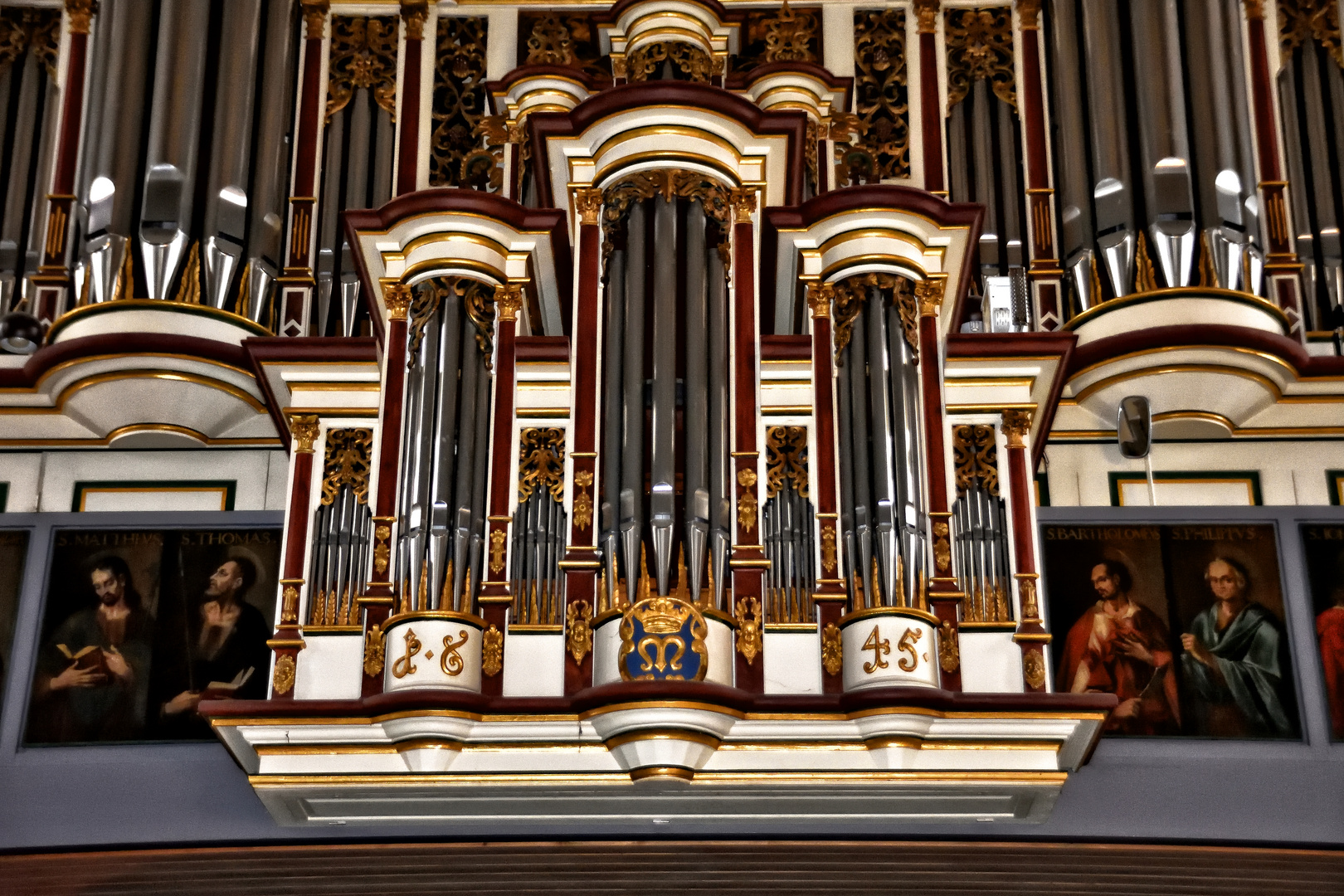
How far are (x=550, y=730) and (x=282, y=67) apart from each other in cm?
547

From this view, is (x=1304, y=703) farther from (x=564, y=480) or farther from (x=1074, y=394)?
(x=564, y=480)

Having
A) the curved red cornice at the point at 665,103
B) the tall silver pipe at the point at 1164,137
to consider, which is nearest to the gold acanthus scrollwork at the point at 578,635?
the curved red cornice at the point at 665,103

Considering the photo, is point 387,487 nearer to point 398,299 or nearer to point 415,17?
point 398,299

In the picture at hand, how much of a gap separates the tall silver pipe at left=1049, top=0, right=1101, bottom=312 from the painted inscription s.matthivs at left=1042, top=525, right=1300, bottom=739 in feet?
4.96

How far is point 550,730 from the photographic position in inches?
386

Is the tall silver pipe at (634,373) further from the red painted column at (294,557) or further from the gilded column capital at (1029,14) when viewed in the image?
the gilded column capital at (1029,14)

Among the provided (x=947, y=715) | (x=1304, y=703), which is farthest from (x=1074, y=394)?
(x=947, y=715)

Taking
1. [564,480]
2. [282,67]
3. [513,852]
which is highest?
[282,67]

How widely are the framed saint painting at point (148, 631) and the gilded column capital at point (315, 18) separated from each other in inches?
148

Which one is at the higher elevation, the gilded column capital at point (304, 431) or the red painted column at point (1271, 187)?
the red painted column at point (1271, 187)

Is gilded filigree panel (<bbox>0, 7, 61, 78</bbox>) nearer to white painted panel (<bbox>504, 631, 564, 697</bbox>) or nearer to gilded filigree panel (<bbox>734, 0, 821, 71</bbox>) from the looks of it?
gilded filigree panel (<bbox>734, 0, 821, 71</bbox>)

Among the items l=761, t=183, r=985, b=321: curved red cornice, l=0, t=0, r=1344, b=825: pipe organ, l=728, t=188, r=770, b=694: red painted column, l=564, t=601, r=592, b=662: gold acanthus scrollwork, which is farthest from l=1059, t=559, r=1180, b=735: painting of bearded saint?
l=564, t=601, r=592, b=662: gold acanthus scrollwork

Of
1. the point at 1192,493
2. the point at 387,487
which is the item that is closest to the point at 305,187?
the point at 387,487

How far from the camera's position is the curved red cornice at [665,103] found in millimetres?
10953
